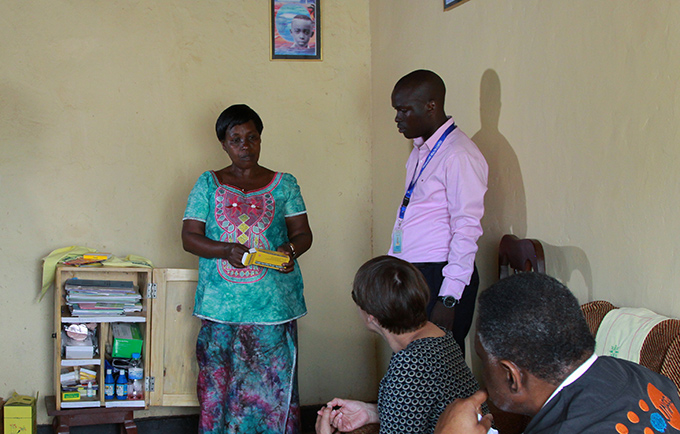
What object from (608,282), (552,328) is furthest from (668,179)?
(552,328)

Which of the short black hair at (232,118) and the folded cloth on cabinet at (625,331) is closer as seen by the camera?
the folded cloth on cabinet at (625,331)

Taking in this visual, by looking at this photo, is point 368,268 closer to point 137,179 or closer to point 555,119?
point 555,119

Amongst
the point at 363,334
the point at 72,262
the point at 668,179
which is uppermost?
the point at 668,179

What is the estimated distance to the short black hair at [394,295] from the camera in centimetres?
176

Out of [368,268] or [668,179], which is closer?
[668,179]

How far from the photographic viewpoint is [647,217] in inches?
67.7

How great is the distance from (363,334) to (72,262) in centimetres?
174

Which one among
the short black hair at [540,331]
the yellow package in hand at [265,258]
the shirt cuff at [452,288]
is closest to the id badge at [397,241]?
the shirt cuff at [452,288]

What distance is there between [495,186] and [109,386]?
2151 mm

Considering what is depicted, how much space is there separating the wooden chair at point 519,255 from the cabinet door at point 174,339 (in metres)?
1.70

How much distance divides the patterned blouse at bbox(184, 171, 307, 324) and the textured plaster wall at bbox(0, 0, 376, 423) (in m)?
0.74

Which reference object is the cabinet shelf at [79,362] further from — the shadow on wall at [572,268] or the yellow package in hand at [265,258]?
the shadow on wall at [572,268]

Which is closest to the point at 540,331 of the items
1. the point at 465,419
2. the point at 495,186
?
the point at 465,419

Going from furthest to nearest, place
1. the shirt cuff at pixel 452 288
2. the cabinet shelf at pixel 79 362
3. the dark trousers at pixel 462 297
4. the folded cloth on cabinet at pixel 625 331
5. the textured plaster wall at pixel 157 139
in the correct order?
1. the textured plaster wall at pixel 157 139
2. the cabinet shelf at pixel 79 362
3. the dark trousers at pixel 462 297
4. the shirt cuff at pixel 452 288
5. the folded cloth on cabinet at pixel 625 331
